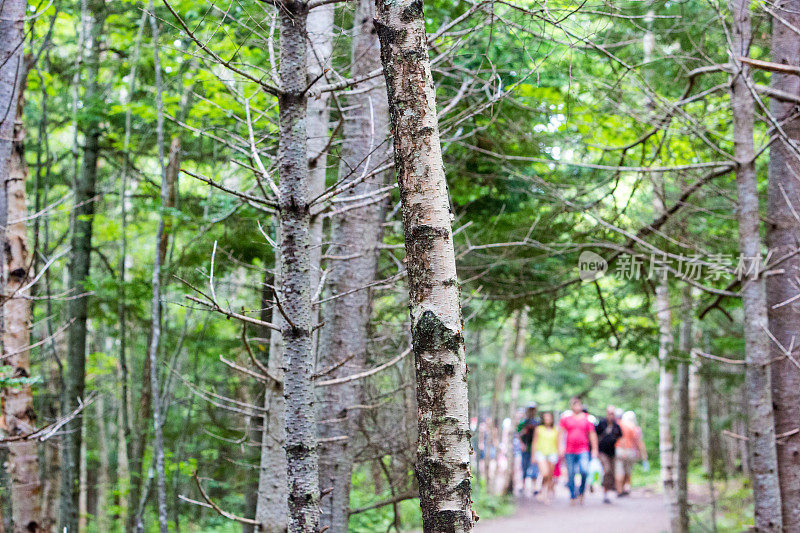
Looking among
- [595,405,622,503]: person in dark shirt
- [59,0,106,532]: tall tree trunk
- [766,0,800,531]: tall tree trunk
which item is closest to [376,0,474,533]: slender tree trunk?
[766,0,800,531]: tall tree trunk

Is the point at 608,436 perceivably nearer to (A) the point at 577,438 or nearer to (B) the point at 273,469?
(A) the point at 577,438

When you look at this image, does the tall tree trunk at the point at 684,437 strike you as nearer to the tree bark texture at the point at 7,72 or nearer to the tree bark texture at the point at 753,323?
the tree bark texture at the point at 753,323

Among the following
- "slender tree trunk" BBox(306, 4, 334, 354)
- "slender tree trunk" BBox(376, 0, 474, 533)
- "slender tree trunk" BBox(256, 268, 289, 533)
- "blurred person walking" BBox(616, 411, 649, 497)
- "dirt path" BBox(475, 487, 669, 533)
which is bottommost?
"dirt path" BBox(475, 487, 669, 533)

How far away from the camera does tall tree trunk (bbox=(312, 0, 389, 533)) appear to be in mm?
4977

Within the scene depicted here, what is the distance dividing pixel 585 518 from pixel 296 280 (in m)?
10.7

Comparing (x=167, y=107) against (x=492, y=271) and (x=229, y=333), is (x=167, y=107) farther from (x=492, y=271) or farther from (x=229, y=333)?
(x=229, y=333)

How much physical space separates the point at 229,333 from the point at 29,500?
983 cm

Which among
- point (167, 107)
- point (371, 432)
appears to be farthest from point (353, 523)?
point (167, 107)

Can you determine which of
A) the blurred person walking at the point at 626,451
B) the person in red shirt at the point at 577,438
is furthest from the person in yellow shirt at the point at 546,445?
the blurred person walking at the point at 626,451

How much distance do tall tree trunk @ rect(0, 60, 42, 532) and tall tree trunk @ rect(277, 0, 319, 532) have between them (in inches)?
131

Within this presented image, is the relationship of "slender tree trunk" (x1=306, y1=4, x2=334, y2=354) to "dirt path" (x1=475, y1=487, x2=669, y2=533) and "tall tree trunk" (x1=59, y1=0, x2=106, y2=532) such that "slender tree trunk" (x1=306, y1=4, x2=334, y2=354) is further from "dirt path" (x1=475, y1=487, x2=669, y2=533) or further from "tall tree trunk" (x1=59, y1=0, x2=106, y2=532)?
"dirt path" (x1=475, y1=487, x2=669, y2=533)

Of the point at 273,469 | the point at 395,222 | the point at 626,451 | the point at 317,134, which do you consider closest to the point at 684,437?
the point at 626,451

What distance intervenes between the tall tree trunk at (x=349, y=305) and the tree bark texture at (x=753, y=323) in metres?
3.06

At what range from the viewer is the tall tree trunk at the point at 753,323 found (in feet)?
17.8
